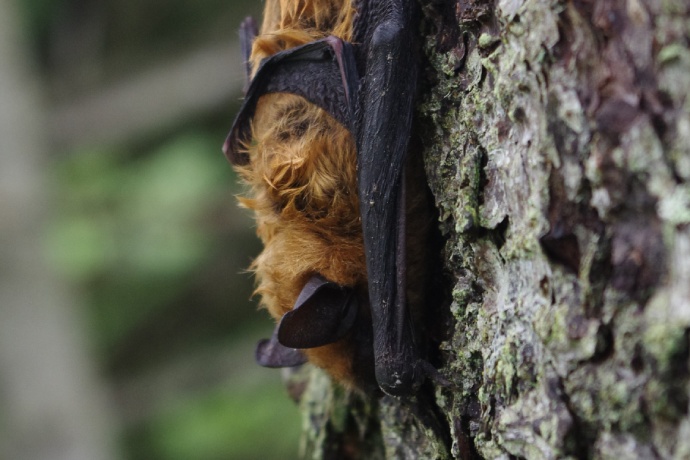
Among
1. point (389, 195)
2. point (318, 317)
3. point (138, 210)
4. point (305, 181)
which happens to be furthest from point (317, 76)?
point (138, 210)

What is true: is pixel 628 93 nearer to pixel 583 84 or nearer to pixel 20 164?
pixel 583 84

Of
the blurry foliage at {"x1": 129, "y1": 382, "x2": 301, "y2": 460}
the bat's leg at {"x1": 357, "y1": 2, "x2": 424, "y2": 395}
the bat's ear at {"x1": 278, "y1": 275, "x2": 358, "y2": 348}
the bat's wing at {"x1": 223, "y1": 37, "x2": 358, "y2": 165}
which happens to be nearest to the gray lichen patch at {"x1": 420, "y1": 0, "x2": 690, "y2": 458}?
the bat's leg at {"x1": 357, "y1": 2, "x2": 424, "y2": 395}

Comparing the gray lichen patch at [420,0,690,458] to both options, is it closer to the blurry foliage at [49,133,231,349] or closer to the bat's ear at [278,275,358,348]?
the bat's ear at [278,275,358,348]

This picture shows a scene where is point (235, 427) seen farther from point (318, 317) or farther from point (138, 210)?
point (318, 317)

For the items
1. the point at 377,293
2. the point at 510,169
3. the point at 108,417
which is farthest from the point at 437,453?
the point at 108,417

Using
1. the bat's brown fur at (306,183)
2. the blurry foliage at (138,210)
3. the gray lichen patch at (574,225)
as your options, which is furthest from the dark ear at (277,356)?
the blurry foliage at (138,210)

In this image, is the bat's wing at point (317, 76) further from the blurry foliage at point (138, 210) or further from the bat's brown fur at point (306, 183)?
the blurry foliage at point (138, 210)
